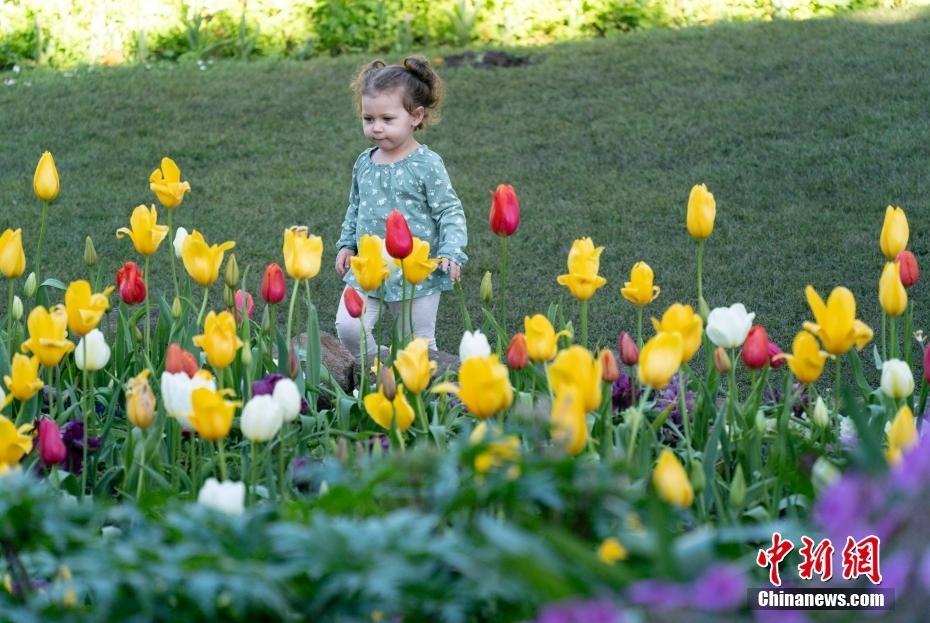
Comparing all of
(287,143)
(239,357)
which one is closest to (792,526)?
(239,357)

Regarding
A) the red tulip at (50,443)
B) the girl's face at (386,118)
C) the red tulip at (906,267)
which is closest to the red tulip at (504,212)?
the red tulip at (906,267)

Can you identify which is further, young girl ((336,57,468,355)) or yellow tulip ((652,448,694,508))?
young girl ((336,57,468,355))

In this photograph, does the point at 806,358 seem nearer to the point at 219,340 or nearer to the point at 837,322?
the point at 837,322

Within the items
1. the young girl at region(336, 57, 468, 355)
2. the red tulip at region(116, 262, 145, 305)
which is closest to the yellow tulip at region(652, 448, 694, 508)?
the red tulip at region(116, 262, 145, 305)

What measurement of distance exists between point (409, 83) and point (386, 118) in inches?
5.2

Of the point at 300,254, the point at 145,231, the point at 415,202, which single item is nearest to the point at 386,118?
the point at 415,202

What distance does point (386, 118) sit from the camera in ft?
13.8

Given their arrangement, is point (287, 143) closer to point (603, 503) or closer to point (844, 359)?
point (844, 359)

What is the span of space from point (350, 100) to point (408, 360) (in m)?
5.62

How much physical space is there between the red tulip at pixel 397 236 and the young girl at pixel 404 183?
1385 mm

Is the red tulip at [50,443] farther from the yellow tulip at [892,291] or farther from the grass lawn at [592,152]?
the grass lawn at [592,152]

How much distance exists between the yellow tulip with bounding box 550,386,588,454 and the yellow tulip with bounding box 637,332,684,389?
0.31 metres

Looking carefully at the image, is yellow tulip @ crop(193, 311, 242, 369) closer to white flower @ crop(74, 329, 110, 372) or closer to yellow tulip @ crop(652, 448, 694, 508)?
white flower @ crop(74, 329, 110, 372)

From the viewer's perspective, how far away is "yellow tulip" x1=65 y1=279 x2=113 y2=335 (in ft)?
7.96
